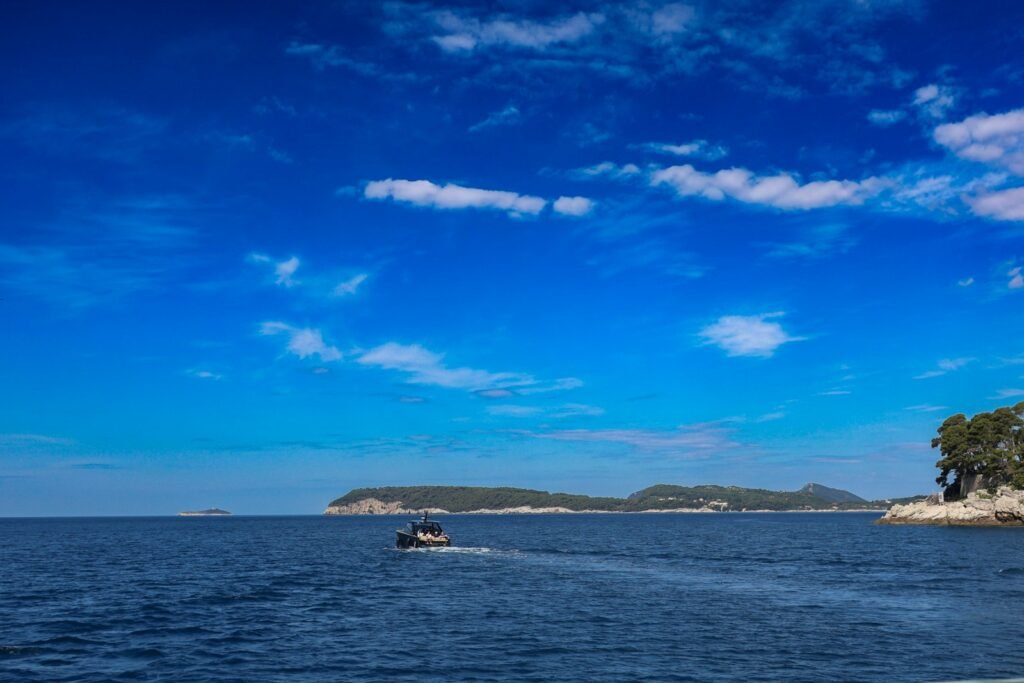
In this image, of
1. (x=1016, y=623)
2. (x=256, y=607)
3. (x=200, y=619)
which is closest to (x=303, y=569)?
(x=256, y=607)

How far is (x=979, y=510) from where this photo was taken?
148 meters

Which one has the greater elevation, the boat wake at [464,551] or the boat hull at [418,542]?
the boat hull at [418,542]

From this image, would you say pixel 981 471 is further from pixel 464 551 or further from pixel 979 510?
pixel 464 551

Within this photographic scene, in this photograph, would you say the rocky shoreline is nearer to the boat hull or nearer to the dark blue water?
the dark blue water

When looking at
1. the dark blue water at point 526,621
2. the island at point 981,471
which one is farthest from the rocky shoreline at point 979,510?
the dark blue water at point 526,621

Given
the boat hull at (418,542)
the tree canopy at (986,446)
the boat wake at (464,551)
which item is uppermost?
the tree canopy at (986,446)

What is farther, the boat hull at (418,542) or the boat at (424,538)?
the boat at (424,538)

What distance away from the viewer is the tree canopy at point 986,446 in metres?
152

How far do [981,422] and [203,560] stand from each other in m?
152

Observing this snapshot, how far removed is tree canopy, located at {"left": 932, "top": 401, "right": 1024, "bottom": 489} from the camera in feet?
500

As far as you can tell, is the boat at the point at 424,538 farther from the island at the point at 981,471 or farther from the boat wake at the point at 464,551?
the island at the point at 981,471

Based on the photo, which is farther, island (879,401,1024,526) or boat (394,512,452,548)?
island (879,401,1024,526)

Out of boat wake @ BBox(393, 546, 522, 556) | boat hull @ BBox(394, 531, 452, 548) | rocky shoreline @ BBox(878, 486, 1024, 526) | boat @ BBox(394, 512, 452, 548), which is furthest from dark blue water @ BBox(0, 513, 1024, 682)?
rocky shoreline @ BBox(878, 486, 1024, 526)

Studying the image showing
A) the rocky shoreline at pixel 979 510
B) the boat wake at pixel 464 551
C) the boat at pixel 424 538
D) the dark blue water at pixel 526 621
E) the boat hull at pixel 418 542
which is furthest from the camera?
the rocky shoreline at pixel 979 510
